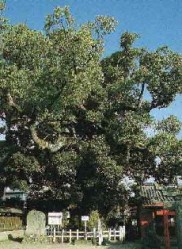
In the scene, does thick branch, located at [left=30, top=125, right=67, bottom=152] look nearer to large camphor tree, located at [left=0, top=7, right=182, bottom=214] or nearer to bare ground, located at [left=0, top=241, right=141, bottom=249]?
large camphor tree, located at [left=0, top=7, right=182, bottom=214]

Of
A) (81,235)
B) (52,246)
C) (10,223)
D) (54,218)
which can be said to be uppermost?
(54,218)

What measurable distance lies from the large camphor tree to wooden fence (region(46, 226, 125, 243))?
3.85 meters

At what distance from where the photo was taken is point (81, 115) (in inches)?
1501

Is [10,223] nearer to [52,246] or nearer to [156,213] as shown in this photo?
[52,246]

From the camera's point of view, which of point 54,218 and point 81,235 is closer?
point 54,218

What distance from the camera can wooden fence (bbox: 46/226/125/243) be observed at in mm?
30812

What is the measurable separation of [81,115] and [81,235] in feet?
38.6

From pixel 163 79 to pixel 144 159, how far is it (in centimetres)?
748

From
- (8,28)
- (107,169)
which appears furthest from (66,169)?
(8,28)

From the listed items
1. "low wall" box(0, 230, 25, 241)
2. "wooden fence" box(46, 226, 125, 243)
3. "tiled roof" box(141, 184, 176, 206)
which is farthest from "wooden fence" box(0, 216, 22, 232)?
"tiled roof" box(141, 184, 176, 206)

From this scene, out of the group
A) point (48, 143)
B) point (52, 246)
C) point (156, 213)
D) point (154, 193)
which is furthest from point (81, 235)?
point (48, 143)

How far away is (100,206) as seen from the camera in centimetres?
3569

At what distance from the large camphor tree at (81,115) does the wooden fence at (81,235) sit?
3.85 m

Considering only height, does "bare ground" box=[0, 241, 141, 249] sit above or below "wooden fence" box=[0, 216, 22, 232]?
below
